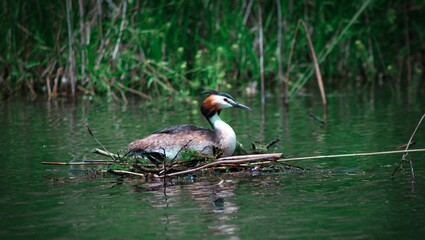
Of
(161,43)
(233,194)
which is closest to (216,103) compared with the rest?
(233,194)

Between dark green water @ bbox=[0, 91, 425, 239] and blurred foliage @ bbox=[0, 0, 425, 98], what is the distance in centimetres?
408

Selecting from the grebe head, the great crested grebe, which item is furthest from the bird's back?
the grebe head

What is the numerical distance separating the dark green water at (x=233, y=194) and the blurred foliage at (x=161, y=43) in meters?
4.08

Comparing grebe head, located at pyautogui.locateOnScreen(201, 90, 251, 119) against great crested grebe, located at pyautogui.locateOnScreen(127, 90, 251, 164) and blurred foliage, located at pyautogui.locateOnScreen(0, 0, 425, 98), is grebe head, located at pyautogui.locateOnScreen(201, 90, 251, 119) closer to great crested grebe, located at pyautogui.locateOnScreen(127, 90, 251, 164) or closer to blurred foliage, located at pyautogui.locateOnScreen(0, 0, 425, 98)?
great crested grebe, located at pyautogui.locateOnScreen(127, 90, 251, 164)

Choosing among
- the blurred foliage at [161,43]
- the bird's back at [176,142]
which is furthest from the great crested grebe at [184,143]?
the blurred foliage at [161,43]

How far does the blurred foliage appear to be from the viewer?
53.2ft

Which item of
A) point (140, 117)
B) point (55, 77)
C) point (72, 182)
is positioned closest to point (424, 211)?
point (72, 182)

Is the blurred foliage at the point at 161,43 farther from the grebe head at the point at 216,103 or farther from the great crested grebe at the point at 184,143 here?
the great crested grebe at the point at 184,143

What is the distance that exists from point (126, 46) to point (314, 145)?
23.7ft

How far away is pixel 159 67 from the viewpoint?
16.1 m

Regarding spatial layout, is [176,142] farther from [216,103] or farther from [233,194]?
[233,194]

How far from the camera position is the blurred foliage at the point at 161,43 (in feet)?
53.2

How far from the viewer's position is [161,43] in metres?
16.8

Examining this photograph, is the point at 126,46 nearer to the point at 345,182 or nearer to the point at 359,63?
the point at 359,63
